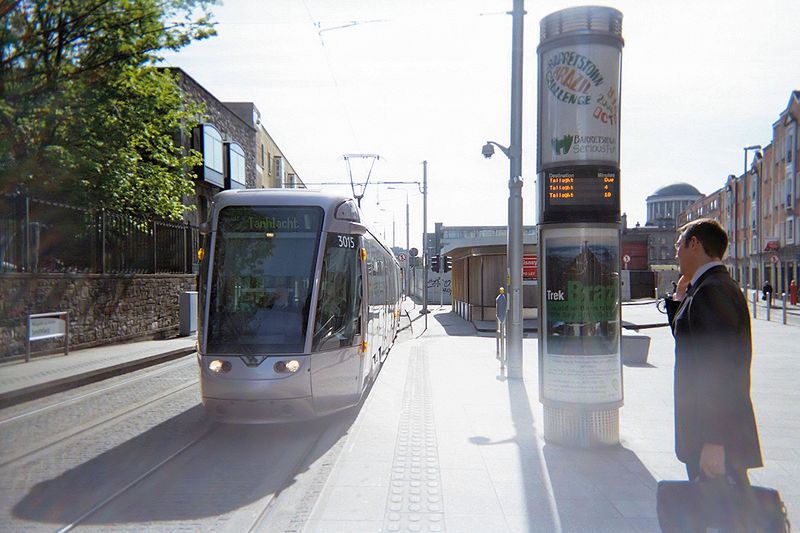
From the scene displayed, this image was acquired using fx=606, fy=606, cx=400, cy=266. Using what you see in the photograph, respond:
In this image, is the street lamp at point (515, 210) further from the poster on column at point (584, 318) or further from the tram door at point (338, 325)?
the poster on column at point (584, 318)

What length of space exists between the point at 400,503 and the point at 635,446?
9.39 feet

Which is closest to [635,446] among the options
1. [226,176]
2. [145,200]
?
[145,200]

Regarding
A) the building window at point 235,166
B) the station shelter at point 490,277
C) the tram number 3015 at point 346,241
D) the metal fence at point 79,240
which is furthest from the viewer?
the building window at point 235,166

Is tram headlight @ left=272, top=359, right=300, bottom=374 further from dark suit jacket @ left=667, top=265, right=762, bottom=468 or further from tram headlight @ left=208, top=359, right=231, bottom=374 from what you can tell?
dark suit jacket @ left=667, top=265, right=762, bottom=468

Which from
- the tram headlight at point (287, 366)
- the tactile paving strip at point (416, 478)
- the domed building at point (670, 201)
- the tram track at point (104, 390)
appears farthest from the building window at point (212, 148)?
the domed building at point (670, 201)

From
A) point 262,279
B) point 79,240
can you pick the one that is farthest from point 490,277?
point 262,279

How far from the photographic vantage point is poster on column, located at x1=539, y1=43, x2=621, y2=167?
5.99 meters

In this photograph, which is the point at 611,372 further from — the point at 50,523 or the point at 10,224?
the point at 10,224

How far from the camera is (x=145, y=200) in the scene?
1691cm

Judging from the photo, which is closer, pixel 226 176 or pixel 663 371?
pixel 663 371

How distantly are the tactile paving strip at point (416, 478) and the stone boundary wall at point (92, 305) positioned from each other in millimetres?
8967

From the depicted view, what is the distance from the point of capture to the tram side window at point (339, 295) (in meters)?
6.89

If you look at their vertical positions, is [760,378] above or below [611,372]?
below

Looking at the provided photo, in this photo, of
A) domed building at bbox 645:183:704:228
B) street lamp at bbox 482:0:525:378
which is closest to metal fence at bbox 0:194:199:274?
street lamp at bbox 482:0:525:378
